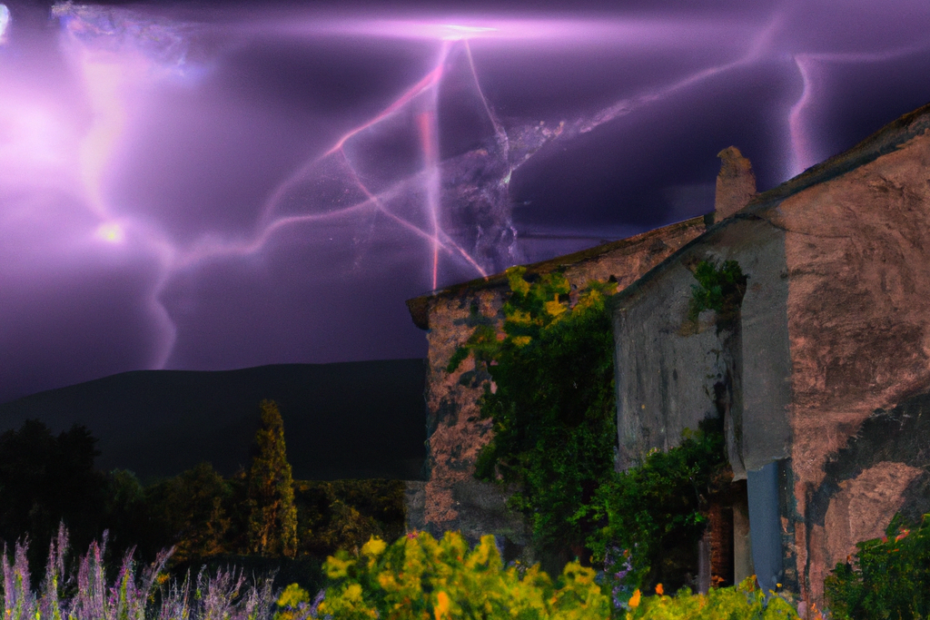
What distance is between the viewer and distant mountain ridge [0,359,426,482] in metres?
42.4

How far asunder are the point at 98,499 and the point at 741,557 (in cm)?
1442

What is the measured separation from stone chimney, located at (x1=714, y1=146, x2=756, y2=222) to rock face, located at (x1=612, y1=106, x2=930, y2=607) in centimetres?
446

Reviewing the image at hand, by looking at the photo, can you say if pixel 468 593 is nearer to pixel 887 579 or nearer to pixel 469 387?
pixel 887 579

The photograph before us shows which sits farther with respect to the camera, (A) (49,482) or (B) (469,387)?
(A) (49,482)

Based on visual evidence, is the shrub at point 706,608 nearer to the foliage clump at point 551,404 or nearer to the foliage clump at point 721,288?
the foliage clump at point 721,288

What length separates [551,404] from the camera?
32.5 feet

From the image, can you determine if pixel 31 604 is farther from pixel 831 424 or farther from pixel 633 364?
pixel 633 364

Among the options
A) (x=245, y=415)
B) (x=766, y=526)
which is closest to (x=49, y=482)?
(x=766, y=526)

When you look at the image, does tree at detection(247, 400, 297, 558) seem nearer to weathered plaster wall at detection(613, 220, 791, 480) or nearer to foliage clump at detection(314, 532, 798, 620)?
weathered plaster wall at detection(613, 220, 791, 480)

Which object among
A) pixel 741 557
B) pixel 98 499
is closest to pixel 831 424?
pixel 741 557

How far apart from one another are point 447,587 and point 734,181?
341 inches

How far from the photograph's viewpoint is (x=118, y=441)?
43.9 m

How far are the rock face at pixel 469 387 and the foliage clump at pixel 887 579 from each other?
21.0ft

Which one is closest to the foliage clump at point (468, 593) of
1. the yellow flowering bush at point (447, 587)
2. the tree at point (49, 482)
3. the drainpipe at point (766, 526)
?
the yellow flowering bush at point (447, 587)
